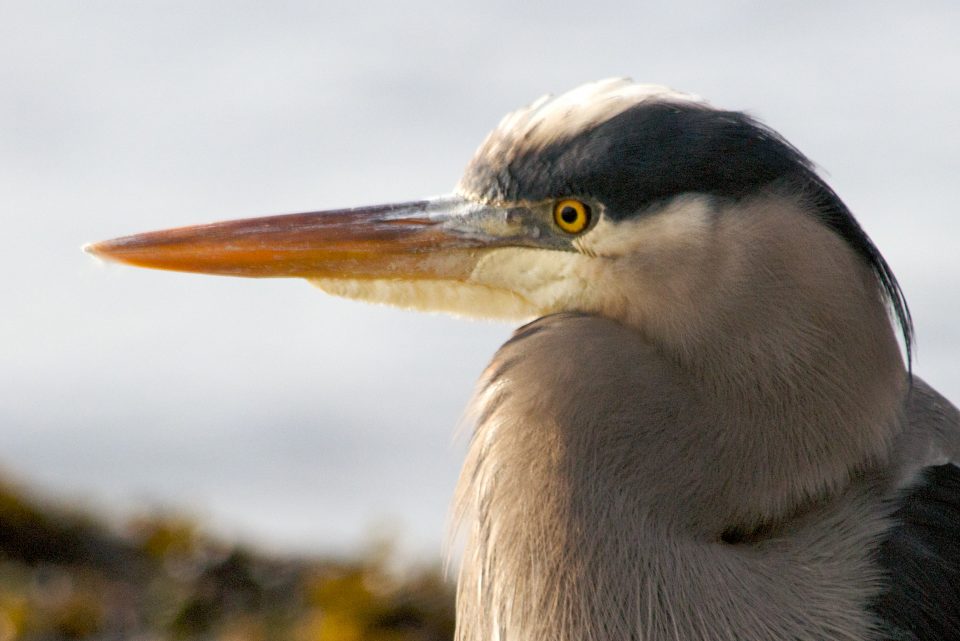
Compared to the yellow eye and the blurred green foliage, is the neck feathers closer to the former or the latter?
the yellow eye

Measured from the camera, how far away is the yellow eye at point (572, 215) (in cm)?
224

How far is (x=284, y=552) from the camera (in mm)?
4449

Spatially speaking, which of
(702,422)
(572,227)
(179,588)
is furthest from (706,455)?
(179,588)

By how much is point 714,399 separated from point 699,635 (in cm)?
38

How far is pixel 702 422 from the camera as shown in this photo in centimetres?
215

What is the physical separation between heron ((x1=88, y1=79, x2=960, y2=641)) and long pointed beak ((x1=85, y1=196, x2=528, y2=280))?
0.81 feet

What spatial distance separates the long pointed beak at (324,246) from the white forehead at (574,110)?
0.58 ft

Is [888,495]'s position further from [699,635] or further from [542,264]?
[542,264]

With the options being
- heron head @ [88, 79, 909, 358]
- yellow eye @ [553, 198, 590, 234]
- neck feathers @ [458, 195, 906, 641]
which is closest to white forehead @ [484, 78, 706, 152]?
heron head @ [88, 79, 909, 358]

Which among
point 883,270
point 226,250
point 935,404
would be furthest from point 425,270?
point 935,404

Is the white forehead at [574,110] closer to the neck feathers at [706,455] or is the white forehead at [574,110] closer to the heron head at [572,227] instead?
the heron head at [572,227]

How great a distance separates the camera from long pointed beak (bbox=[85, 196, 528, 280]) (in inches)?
95.6

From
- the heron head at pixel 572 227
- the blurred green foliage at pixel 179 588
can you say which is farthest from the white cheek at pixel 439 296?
the blurred green foliage at pixel 179 588

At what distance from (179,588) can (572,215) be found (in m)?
2.00
